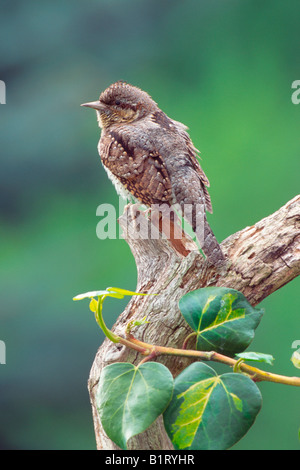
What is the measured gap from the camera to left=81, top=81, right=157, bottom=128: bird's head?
136cm

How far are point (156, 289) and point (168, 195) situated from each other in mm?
270

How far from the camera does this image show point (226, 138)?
6.53ft

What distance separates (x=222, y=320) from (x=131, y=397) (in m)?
0.21

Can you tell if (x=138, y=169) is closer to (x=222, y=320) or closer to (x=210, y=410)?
(x=222, y=320)

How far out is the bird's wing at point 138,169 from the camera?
3.96 feet

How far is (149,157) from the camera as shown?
1.24m

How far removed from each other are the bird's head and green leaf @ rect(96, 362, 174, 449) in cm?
82

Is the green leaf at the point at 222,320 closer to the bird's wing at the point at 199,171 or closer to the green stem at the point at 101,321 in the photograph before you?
the green stem at the point at 101,321

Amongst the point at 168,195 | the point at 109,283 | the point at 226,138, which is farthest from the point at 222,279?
the point at 226,138

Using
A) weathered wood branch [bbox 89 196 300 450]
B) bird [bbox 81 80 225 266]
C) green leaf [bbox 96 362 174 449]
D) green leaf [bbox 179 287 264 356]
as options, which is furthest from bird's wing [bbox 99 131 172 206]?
green leaf [bbox 96 362 174 449]

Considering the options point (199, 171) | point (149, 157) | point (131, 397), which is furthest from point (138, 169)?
point (131, 397)

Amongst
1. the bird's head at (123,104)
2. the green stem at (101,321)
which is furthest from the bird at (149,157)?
the green stem at (101,321)

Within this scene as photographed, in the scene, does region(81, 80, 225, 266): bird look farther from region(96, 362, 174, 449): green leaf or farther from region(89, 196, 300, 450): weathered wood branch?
region(96, 362, 174, 449): green leaf
